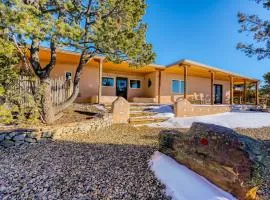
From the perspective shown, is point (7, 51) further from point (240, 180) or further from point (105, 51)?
point (240, 180)

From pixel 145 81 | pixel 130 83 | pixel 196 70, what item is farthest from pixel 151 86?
pixel 196 70

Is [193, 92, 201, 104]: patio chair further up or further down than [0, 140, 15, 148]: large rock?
further up

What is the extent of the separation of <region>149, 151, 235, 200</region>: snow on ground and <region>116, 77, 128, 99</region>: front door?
13.8 meters

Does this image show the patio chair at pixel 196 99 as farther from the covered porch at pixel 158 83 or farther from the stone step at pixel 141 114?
the stone step at pixel 141 114

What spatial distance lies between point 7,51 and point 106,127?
196 inches

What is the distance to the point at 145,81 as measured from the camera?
19078 mm

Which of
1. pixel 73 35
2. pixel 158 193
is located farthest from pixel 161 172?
pixel 73 35

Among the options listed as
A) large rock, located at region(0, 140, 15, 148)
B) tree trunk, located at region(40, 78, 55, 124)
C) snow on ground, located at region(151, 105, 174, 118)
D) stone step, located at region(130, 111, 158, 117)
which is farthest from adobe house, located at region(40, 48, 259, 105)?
large rock, located at region(0, 140, 15, 148)

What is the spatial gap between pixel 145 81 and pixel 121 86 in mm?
2474

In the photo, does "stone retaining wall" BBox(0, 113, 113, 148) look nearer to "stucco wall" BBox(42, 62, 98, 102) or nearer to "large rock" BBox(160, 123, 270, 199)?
"large rock" BBox(160, 123, 270, 199)

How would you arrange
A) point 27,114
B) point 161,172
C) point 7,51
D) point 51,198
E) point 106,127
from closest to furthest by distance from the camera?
point 51,198
point 161,172
point 7,51
point 27,114
point 106,127

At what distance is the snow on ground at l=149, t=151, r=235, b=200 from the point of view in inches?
127

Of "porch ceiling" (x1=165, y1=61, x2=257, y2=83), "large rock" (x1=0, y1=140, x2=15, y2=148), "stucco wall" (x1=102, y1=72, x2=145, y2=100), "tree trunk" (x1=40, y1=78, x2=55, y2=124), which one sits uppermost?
"porch ceiling" (x1=165, y1=61, x2=257, y2=83)

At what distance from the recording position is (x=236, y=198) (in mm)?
3068
